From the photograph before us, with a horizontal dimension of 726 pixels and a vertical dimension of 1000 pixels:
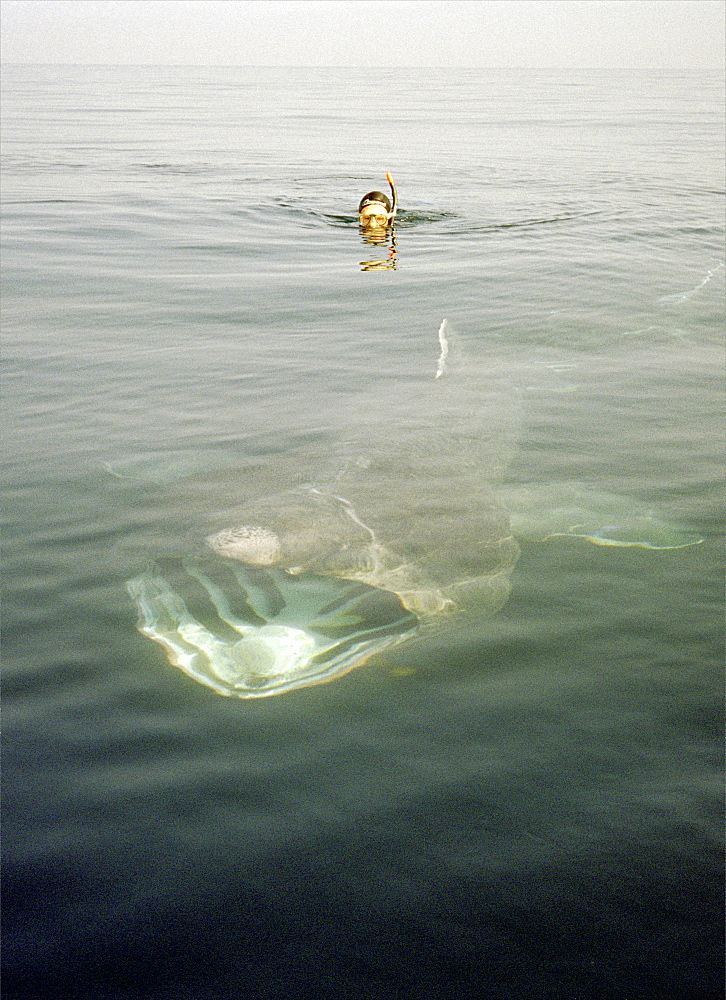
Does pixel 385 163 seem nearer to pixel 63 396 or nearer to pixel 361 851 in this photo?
pixel 63 396

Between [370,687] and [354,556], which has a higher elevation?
[354,556]

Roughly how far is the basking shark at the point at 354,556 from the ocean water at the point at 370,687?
0.09m

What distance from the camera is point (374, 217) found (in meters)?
17.9

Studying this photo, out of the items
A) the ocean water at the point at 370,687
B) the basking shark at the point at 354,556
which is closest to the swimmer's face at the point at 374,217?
the ocean water at the point at 370,687

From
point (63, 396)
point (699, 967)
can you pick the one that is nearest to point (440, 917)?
point (699, 967)

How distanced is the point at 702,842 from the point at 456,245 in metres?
15.2

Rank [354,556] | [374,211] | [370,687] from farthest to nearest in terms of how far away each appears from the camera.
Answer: [374,211] → [354,556] → [370,687]

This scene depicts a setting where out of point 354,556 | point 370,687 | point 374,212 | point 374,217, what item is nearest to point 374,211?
point 374,212

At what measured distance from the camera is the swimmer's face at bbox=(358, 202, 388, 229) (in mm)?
17766

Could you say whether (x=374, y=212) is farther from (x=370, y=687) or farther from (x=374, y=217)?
(x=370, y=687)

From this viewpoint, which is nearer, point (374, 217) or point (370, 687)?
point (370, 687)

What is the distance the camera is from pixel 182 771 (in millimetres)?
3670

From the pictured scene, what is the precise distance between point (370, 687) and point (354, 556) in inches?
48.0

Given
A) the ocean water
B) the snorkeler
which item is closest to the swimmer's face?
the snorkeler
